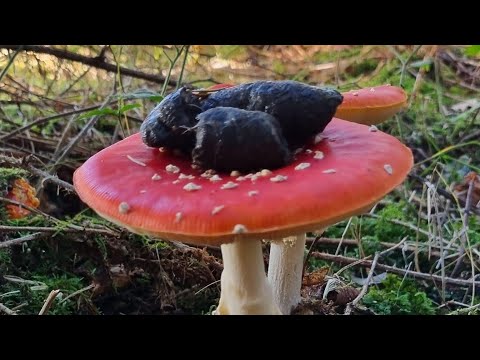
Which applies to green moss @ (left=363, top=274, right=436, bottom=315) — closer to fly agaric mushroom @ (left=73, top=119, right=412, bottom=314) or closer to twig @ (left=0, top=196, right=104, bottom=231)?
fly agaric mushroom @ (left=73, top=119, right=412, bottom=314)

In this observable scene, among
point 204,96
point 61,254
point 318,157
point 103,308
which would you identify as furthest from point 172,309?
point 318,157

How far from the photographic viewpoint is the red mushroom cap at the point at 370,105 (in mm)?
2008

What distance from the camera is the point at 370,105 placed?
79.0 inches

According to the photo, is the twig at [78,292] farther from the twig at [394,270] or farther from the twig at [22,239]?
the twig at [394,270]

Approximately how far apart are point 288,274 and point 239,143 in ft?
2.23

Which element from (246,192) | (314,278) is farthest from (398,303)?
(246,192)

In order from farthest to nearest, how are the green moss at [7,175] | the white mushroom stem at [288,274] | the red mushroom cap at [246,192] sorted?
the green moss at [7,175] → the white mushroom stem at [288,274] → the red mushroom cap at [246,192]

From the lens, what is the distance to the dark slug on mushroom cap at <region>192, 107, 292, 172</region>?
134cm

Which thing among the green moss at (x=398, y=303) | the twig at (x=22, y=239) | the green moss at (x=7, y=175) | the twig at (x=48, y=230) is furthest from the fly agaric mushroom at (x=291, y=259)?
the green moss at (x=7, y=175)

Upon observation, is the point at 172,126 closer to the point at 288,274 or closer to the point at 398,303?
the point at 288,274

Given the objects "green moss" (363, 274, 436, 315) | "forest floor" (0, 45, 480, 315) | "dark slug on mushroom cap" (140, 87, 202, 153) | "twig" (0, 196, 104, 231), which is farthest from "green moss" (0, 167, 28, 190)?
"green moss" (363, 274, 436, 315)

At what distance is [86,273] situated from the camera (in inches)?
88.0

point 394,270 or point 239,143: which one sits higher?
point 239,143

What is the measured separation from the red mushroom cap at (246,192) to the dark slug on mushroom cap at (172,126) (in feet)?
0.17
